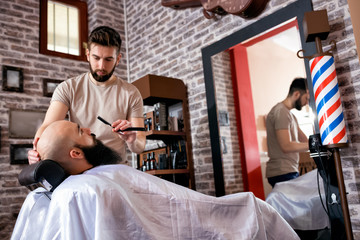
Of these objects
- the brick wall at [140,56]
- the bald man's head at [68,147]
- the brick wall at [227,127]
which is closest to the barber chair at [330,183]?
the brick wall at [227,127]

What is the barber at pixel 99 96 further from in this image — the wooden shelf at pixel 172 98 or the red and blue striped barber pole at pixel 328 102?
the red and blue striped barber pole at pixel 328 102

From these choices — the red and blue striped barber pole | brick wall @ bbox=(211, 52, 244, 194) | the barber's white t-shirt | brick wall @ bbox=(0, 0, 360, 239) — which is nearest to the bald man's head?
the barber's white t-shirt

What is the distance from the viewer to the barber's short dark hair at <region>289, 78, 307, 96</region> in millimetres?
2777

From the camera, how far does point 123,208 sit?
4.07 ft

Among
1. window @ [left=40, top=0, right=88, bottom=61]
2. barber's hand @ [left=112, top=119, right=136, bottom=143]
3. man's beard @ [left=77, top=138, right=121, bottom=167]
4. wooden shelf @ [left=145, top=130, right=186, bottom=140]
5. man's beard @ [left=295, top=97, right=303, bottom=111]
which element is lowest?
man's beard @ [left=77, top=138, right=121, bottom=167]

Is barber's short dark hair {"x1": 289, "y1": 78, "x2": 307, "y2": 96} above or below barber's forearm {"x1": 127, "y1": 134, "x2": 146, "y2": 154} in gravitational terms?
above

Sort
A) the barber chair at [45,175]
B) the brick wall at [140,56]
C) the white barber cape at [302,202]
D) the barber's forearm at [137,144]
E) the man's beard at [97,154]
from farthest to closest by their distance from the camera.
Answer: the brick wall at [140,56] < the white barber cape at [302,202] < the barber's forearm at [137,144] < the man's beard at [97,154] < the barber chair at [45,175]

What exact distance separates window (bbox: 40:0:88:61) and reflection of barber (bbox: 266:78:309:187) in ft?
9.32

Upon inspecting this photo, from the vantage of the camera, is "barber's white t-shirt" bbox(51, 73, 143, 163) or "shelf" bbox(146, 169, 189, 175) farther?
"shelf" bbox(146, 169, 189, 175)

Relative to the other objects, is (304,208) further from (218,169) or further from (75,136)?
(75,136)

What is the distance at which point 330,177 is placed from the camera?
8.16ft

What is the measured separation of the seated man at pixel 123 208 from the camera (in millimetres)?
1193

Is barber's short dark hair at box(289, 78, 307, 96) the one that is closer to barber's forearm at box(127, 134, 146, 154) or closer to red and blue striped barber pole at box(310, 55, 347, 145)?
red and blue striped barber pole at box(310, 55, 347, 145)

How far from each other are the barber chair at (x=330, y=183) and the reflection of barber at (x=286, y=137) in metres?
0.25
